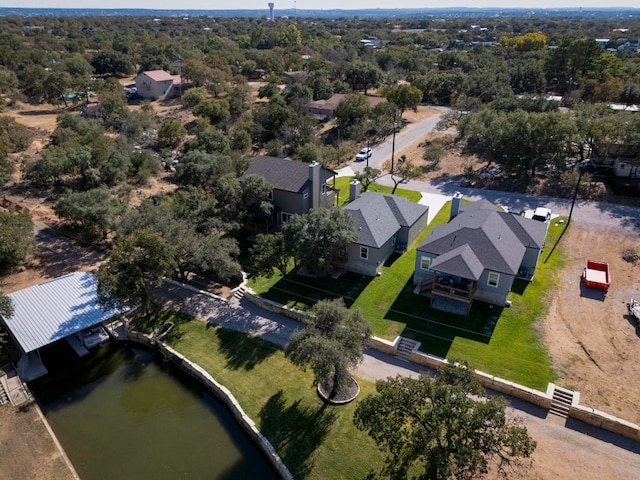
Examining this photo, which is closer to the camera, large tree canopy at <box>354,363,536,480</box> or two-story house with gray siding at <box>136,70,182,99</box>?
large tree canopy at <box>354,363,536,480</box>

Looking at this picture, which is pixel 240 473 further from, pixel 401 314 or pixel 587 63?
pixel 587 63

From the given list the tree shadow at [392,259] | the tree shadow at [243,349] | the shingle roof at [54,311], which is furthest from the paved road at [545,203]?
the shingle roof at [54,311]

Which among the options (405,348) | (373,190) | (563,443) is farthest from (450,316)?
(373,190)

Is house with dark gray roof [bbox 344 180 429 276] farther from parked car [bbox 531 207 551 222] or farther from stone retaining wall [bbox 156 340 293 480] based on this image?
stone retaining wall [bbox 156 340 293 480]

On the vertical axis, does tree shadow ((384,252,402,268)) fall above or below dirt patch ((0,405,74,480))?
above

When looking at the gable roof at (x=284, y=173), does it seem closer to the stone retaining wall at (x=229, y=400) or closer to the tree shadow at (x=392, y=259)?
the tree shadow at (x=392, y=259)

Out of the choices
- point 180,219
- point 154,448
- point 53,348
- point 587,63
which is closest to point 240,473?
point 154,448

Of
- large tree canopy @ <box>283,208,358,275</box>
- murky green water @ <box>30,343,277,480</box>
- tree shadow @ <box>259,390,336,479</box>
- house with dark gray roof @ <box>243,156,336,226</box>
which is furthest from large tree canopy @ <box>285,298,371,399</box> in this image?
house with dark gray roof @ <box>243,156,336,226</box>
